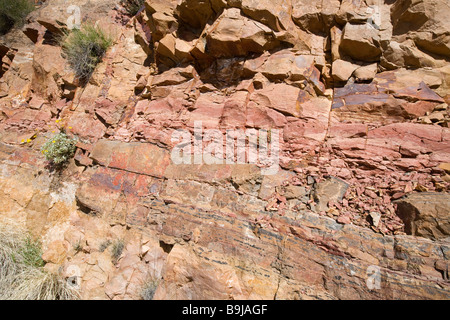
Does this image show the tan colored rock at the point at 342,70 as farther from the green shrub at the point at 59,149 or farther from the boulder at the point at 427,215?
the green shrub at the point at 59,149

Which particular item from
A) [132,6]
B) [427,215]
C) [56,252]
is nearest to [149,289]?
[56,252]

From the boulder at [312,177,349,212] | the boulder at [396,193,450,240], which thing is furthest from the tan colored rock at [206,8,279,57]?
the boulder at [396,193,450,240]

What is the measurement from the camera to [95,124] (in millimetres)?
4910

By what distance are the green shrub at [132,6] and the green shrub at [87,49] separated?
1.04m

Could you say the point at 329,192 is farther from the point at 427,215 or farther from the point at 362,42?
the point at 362,42

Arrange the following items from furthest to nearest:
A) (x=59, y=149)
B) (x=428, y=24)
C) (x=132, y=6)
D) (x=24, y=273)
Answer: (x=132, y=6) → (x=59, y=149) → (x=24, y=273) → (x=428, y=24)

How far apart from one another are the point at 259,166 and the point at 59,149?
3982 millimetres

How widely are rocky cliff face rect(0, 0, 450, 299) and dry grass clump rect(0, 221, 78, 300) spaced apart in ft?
0.62

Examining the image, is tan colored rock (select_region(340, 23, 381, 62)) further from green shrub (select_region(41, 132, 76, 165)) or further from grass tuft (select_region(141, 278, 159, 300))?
green shrub (select_region(41, 132, 76, 165))

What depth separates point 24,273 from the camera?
12.0 ft

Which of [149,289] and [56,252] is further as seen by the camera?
[56,252]

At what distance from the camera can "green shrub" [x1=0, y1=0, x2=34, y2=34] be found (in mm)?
7961
